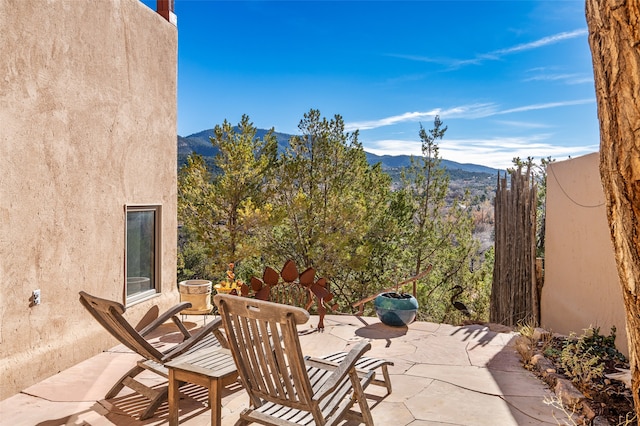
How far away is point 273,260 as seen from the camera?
13844 mm

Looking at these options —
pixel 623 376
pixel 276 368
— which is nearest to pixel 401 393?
pixel 276 368

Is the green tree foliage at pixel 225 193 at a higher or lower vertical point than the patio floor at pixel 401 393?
higher

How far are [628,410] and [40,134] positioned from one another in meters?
5.00

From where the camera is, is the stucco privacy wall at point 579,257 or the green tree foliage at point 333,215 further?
the green tree foliage at point 333,215

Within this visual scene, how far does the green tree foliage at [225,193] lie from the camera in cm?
1327

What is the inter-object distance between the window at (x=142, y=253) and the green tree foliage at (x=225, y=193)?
7512mm

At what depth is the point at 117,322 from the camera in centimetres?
289

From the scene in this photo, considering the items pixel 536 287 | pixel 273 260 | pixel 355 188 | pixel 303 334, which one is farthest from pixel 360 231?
pixel 303 334

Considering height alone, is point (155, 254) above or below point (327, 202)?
below

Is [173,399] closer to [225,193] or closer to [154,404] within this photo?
[154,404]

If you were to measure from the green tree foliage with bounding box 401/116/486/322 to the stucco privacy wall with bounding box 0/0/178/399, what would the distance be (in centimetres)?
1099

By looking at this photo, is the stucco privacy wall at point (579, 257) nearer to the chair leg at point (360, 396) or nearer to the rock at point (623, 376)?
the rock at point (623, 376)

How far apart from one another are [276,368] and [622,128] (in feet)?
6.59

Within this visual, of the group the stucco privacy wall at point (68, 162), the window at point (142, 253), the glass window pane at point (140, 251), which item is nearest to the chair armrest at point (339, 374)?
the stucco privacy wall at point (68, 162)
